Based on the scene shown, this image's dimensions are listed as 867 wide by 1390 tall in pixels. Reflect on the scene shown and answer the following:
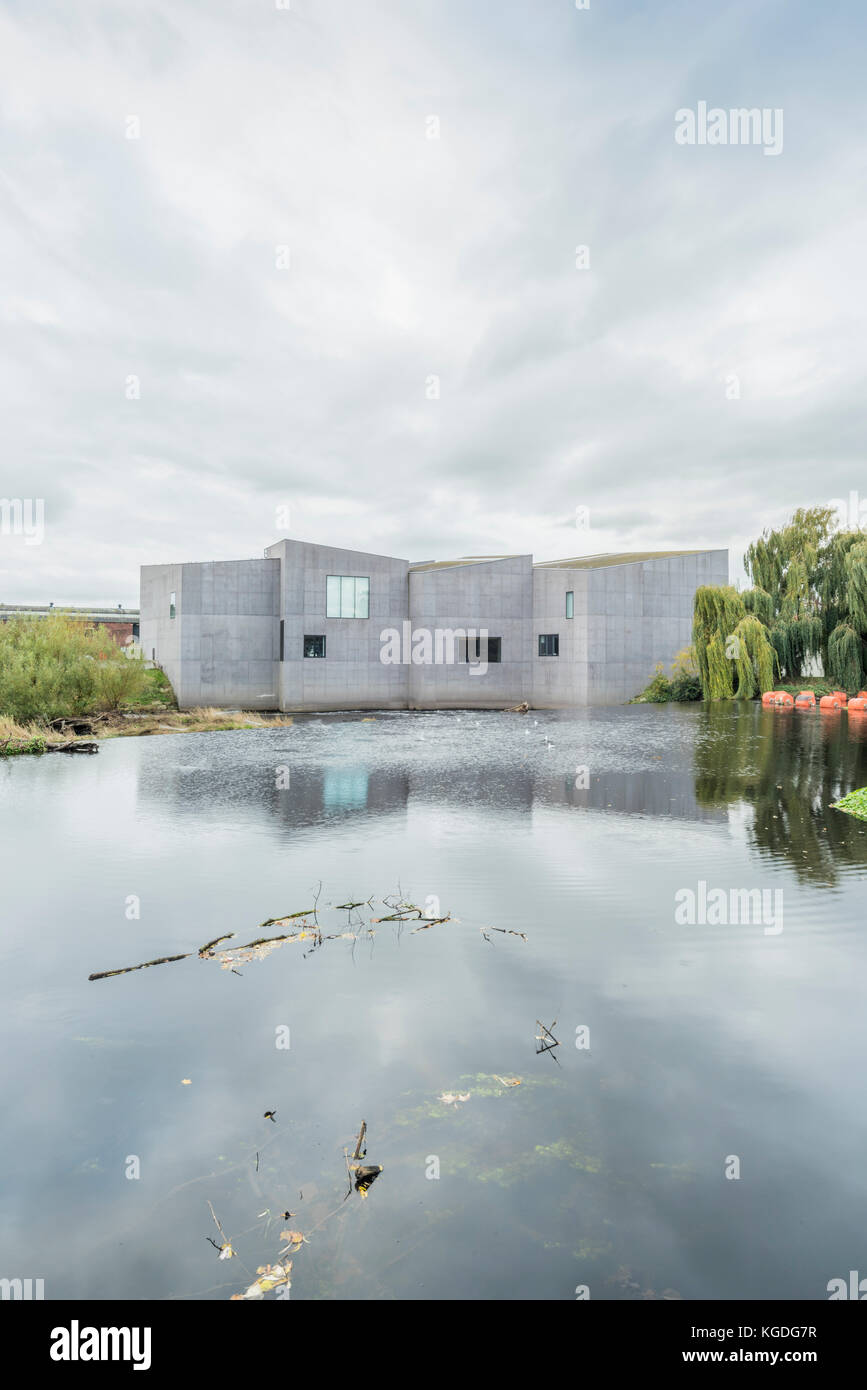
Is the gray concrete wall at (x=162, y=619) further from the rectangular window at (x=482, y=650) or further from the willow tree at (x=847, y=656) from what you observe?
the willow tree at (x=847, y=656)

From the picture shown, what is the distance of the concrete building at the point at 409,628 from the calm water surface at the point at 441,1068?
23319mm

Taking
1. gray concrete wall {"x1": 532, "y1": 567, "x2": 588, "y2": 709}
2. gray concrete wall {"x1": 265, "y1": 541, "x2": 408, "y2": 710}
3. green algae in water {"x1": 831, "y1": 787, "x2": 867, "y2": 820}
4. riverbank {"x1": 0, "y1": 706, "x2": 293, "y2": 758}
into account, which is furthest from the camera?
gray concrete wall {"x1": 532, "y1": 567, "x2": 588, "y2": 709}

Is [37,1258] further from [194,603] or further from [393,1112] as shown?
[194,603]

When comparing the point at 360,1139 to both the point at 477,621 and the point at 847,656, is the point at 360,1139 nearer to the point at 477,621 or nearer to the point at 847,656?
the point at 477,621

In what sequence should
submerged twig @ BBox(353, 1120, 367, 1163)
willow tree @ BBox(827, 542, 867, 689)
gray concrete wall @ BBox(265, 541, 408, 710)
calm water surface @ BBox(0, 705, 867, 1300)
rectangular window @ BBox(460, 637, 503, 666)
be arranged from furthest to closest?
rectangular window @ BBox(460, 637, 503, 666) → gray concrete wall @ BBox(265, 541, 408, 710) → willow tree @ BBox(827, 542, 867, 689) → submerged twig @ BBox(353, 1120, 367, 1163) → calm water surface @ BBox(0, 705, 867, 1300)

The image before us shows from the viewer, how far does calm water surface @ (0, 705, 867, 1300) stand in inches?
108

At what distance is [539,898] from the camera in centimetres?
655

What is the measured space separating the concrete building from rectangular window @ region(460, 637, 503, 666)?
5cm

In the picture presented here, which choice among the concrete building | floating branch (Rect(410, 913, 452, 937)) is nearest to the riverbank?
the concrete building

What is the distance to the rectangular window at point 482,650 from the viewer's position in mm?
34719

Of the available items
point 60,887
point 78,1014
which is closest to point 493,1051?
point 78,1014

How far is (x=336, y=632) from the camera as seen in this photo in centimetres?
3247

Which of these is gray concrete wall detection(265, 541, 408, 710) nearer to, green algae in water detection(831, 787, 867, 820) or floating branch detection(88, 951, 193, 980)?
green algae in water detection(831, 787, 867, 820)

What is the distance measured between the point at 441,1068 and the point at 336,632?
29290 mm
